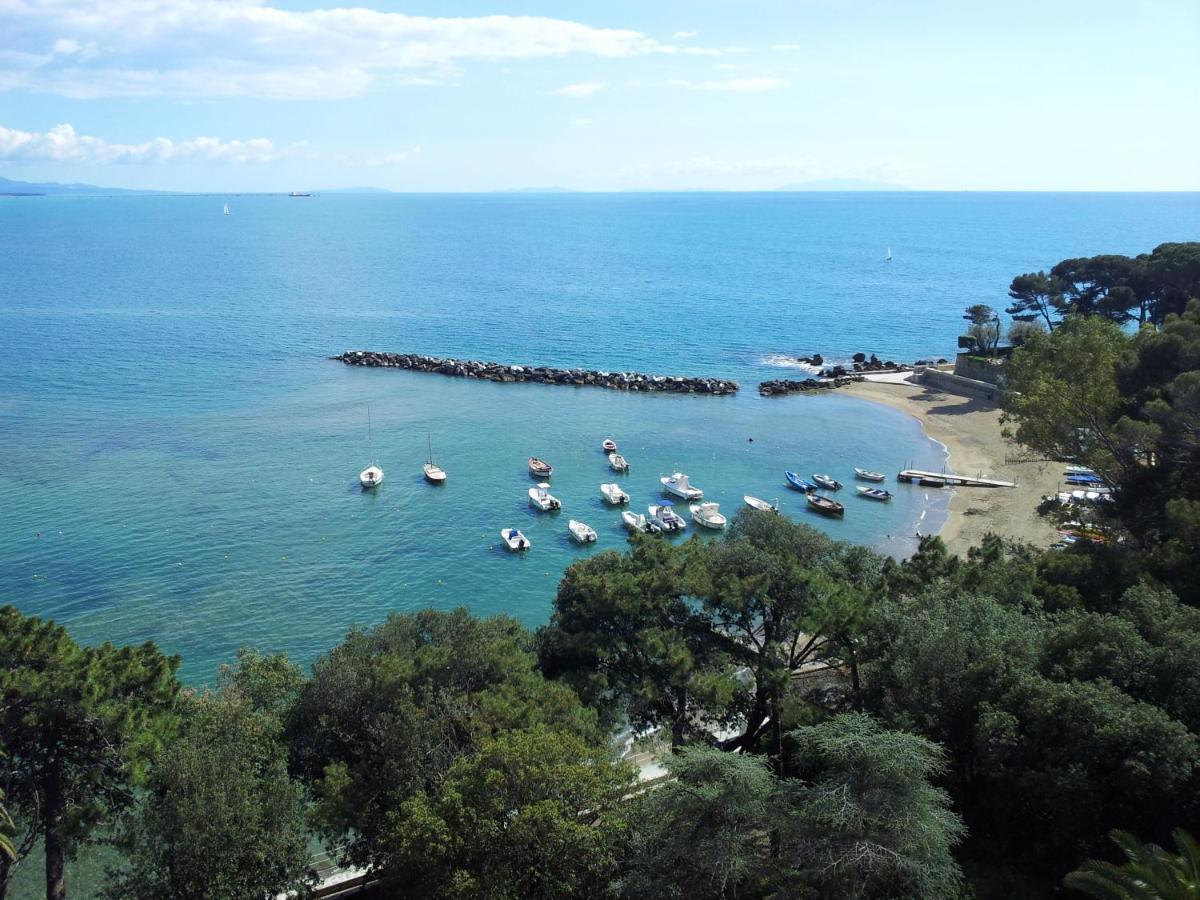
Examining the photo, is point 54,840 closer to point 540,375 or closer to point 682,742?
point 682,742

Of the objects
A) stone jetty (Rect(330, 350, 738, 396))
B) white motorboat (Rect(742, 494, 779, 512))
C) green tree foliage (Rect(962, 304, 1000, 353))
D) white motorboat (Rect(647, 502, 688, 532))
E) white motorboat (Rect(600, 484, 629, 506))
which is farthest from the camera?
stone jetty (Rect(330, 350, 738, 396))

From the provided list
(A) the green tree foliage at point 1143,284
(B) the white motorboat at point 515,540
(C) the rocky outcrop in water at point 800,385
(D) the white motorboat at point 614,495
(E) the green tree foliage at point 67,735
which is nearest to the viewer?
(E) the green tree foliage at point 67,735

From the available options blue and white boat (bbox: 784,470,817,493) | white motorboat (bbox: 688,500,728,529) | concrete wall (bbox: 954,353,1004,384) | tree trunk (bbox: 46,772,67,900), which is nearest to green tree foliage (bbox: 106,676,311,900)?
tree trunk (bbox: 46,772,67,900)

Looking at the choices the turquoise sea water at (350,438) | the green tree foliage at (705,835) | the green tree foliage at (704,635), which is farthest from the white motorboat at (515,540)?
the green tree foliage at (705,835)

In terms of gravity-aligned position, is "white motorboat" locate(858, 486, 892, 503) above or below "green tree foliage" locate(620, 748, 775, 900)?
below

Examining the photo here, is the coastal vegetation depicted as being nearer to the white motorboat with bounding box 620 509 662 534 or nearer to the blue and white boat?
the white motorboat with bounding box 620 509 662 534

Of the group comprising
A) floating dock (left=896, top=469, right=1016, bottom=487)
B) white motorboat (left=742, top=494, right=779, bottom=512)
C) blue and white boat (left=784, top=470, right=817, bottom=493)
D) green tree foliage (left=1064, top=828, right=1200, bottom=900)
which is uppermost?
green tree foliage (left=1064, top=828, right=1200, bottom=900)

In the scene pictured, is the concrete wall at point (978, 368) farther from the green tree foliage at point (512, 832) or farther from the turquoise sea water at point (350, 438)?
the green tree foliage at point (512, 832)
